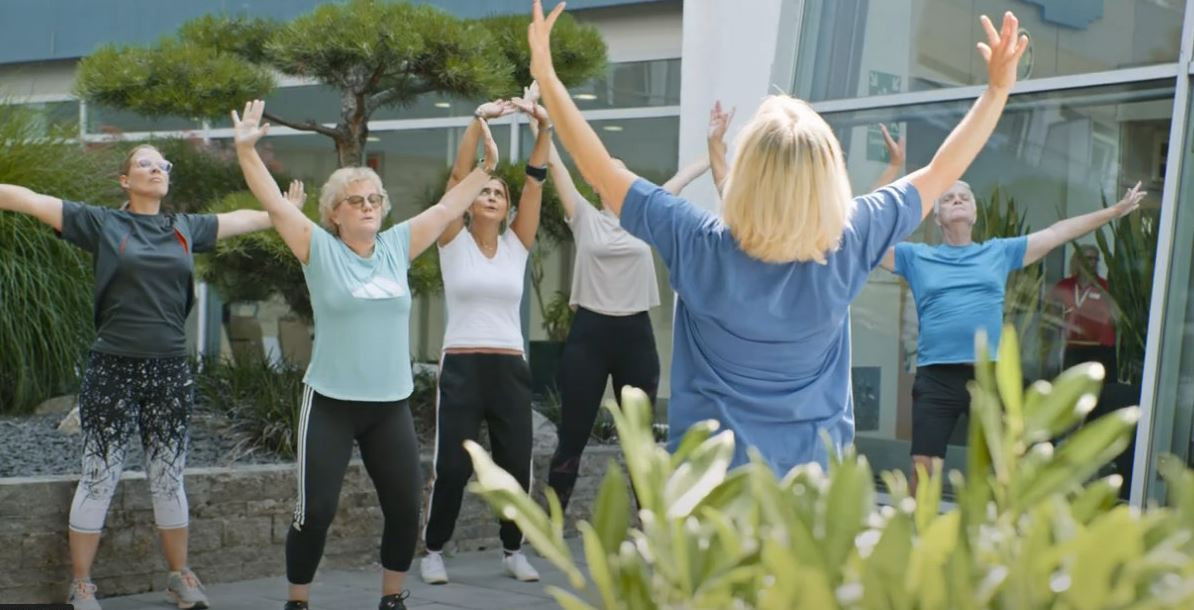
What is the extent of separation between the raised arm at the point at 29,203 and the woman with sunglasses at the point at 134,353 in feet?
0.04

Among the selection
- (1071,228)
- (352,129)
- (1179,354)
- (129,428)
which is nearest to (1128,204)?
(1071,228)

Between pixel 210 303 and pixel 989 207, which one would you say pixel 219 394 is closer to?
pixel 989 207

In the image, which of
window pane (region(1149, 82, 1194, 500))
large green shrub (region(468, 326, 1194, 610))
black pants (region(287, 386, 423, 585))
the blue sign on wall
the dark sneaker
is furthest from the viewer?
the blue sign on wall

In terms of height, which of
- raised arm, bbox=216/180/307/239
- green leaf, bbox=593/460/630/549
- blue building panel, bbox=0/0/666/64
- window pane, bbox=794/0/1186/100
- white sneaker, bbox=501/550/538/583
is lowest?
white sneaker, bbox=501/550/538/583

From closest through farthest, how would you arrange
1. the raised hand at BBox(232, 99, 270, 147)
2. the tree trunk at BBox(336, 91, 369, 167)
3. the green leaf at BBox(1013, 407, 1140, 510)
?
the green leaf at BBox(1013, 407, 1140, 510)
the raised hand at BBox(232, 99, 270, 147)
the tree trunk at BBox(336, 91, 369, 167)

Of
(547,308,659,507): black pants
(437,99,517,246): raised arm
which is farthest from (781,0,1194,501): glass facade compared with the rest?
(437,99,517,246): raised arm

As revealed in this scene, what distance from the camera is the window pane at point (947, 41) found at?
6910mm

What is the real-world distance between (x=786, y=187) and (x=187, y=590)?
393 centimetres

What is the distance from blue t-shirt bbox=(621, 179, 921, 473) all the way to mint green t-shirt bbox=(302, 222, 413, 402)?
7.26 ft

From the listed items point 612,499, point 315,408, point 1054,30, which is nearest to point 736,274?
point 612,499

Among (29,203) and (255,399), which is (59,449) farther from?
(29,203)

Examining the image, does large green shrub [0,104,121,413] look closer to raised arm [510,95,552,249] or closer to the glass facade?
raised arm [510,95,552,249]

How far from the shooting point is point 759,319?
9.59 feet

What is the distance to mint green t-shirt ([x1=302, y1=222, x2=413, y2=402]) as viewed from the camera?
5.03 m
